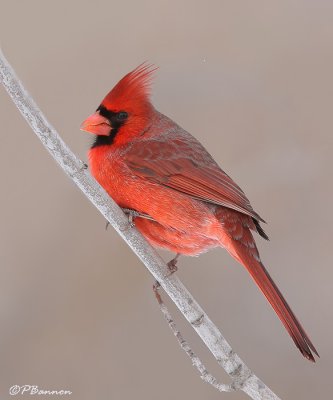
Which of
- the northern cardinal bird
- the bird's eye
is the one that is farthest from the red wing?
the bird's eye

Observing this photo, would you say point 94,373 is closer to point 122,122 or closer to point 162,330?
point 162,330

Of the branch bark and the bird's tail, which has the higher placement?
the branch bark

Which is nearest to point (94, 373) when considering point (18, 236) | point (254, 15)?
point (18, 236)

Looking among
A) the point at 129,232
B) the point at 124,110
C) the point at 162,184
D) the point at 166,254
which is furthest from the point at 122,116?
the point at 166,254

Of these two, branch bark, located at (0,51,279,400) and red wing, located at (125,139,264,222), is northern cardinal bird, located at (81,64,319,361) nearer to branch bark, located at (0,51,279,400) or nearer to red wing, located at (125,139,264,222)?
red wing, located at (125,139,264,222)

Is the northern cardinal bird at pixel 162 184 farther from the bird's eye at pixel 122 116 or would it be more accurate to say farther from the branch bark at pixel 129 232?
the branch bark at pixel 129 232

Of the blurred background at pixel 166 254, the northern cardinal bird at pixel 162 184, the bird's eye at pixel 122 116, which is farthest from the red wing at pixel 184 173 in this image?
the blurred background at pixel 166 254

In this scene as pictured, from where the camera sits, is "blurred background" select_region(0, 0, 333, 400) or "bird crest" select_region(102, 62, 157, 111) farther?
"blurred background" select_region(0, 0, 333, 400)
